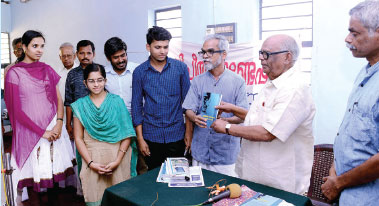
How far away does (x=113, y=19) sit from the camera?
6.01 m

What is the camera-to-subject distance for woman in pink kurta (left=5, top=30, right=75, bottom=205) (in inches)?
104

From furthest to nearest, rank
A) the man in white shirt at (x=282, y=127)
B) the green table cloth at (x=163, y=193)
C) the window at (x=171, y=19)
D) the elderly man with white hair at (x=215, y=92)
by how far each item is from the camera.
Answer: the window at (x=171, y=19) → the elderly man with white hair at (x=215, y=92) → the man in white shirt at (x=282, y=127) → the green table cloth at (x=163, y=193)

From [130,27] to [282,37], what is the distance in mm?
4397

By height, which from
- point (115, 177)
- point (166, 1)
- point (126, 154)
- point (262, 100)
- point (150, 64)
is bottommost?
point (115, 177)

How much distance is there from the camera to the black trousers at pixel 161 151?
2.73m

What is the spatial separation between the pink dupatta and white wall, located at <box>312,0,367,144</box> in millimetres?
2826

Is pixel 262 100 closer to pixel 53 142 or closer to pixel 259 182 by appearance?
pixel 259 182

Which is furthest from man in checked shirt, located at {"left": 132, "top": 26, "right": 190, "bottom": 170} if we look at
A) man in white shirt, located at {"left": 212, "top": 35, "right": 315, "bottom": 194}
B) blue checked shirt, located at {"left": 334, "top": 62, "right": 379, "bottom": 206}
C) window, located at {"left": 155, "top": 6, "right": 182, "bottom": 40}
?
window, located at {"left": 155, "top": 6, "right": 182, "bottom": 40}

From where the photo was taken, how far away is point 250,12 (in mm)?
4172

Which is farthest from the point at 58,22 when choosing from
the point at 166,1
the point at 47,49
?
the point at 166,1

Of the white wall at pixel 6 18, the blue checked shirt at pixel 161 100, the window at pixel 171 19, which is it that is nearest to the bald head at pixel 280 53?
the blue checked shirt at pixel 161 100

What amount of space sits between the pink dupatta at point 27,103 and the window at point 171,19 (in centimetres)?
300

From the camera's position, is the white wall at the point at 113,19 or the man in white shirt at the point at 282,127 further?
the white wall at the point at 113,19

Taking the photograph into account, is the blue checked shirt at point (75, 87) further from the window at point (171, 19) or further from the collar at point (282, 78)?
the window at point (171, 19)
